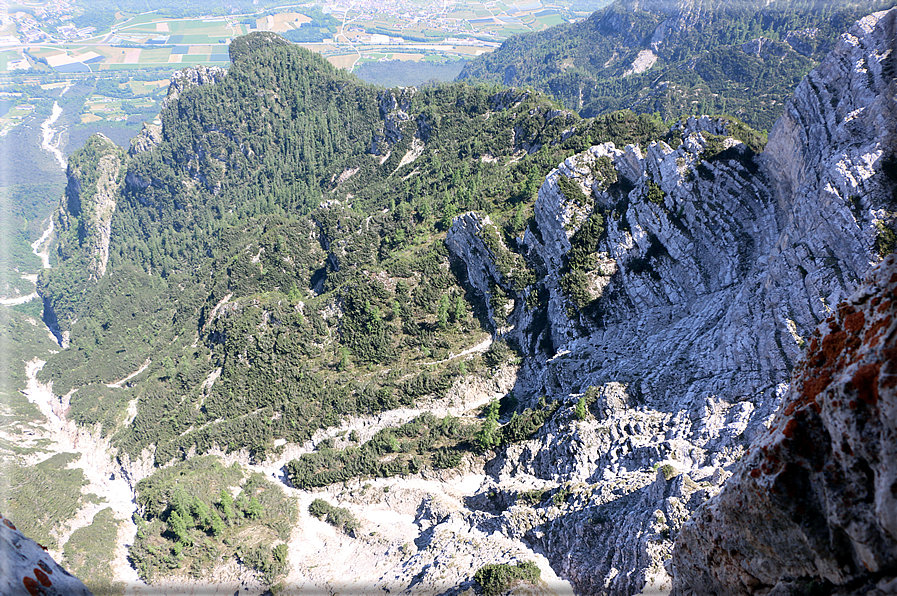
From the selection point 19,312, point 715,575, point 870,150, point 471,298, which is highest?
point 870,150

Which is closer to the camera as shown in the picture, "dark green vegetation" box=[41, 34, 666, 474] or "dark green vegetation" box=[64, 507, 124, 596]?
"dark green vegetation" box=[64, 507, 124, 596]

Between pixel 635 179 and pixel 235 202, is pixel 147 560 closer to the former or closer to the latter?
pixel 635 179

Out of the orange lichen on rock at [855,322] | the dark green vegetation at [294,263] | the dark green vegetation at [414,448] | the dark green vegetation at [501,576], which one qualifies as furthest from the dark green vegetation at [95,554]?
the orange lichen on rock at [855,322]

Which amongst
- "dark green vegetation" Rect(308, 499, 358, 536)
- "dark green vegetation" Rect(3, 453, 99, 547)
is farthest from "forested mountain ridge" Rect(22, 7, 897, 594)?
"dark green vegetation" Rect(3, 453, 99, 547)

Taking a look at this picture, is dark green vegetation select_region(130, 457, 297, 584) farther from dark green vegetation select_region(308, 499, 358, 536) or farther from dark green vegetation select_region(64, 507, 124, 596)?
dark green vegetation select_region(64, 507, 124, 596)

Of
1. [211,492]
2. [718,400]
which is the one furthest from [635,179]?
[211,492]
